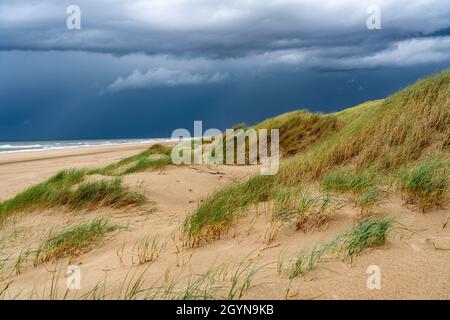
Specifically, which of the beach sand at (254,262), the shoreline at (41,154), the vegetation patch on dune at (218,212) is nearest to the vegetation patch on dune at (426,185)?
the beach sand at (254,262)

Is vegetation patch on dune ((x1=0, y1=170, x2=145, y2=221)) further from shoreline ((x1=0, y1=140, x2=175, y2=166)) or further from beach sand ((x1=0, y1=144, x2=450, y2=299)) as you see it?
Result: shoreline ((x1=0, y1=140, x2=175, y2=166))

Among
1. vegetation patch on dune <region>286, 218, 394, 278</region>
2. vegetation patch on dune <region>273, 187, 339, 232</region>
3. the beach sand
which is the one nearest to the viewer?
the beach sand

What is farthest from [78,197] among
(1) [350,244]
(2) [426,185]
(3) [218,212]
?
(2) [426,185]

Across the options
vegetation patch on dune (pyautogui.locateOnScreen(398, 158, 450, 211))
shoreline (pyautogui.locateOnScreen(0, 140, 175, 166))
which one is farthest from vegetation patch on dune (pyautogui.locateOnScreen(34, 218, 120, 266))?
shoreline (pyautogui.locateOnScreen(0, 140, 175, 166))

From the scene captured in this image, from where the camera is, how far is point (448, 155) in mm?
6496

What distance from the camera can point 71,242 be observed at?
473cm

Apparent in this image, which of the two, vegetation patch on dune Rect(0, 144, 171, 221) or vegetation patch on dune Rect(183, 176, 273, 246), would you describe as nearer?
vegetation patch on dune Rect(183, 176, 273, 246)

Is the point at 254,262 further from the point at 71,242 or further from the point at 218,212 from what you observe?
the point at 71,242

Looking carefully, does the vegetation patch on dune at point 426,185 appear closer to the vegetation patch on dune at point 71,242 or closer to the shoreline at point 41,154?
the vegetation patch on dune at point 71,242

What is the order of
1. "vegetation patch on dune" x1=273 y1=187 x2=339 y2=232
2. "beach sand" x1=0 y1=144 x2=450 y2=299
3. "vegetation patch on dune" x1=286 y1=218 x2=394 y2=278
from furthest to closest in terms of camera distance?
"vegetation patch on dune" x1=273 y1=187 x2=339 y2=232, "vegetation patch on dune" x1=286 y1=218 x2=394 y2=278, "beach sand" x1=0 y1=144 x2=450 y2=299

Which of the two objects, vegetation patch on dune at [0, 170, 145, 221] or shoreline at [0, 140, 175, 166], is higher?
vegetation patch on dune at [0, 170, 145, 221]

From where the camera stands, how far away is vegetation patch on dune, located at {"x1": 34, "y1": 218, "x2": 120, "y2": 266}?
4566 mm

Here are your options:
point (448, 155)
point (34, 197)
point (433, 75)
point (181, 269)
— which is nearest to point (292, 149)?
point (433, 75)
